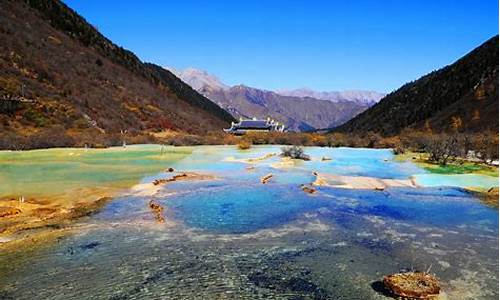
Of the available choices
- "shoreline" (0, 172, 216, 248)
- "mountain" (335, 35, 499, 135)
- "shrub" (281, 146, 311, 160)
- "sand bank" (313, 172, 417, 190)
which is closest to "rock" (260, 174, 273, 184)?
"sand bank" (313, 172, 417, 190)

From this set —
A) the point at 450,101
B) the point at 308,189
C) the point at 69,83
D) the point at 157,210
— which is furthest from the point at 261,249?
the point at 450,101

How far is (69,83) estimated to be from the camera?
55875 millimetres

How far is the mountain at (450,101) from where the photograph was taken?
58.4 metres

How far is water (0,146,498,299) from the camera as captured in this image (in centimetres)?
798

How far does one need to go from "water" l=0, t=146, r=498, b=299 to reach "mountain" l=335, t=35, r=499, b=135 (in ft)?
139

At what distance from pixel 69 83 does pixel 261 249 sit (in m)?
52.1

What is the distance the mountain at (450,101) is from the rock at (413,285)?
47625mm

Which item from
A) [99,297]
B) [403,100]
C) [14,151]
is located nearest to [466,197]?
[99,297]

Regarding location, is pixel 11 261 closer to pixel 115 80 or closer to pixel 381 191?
pixel 381 191

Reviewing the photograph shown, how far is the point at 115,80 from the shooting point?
70.8 meters

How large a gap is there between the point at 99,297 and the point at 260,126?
223 ft

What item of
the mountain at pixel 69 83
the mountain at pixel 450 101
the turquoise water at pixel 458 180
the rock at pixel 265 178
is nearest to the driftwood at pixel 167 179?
the rock at pixel 265 178

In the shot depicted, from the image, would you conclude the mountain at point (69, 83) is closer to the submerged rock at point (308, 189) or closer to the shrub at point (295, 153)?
the shrub at point (295, 153)

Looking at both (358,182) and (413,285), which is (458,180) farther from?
(413,285)
